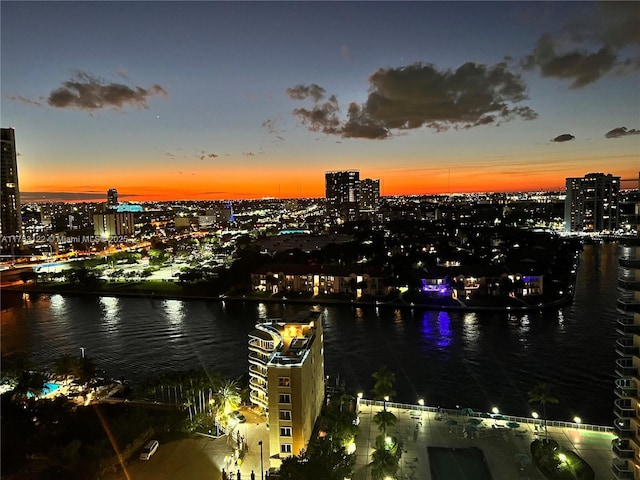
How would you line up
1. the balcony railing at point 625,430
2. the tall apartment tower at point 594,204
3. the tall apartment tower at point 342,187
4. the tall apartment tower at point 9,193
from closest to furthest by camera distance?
the balcony railing at point 625,430
the tall apartment tower at point 9,193
the tall apartment tower at point 594,204
the tall apartment tower at point 342,187

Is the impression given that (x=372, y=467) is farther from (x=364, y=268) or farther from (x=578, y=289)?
(x=578, y=289)

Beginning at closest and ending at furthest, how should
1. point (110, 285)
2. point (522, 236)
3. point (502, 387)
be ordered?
point (502, 387)
point (110, 285)
point (522, 236)

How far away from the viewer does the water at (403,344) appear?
9.83 meters

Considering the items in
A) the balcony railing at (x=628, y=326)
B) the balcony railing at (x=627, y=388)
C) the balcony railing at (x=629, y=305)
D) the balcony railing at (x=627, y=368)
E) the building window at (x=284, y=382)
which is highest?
the balcony railing at (x=629, y=305)

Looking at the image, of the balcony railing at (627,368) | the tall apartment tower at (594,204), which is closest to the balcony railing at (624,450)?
the balcony railing at (627,368)

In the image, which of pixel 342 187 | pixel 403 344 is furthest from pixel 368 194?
pixel 403 344

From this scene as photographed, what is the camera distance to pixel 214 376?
8.40 metres

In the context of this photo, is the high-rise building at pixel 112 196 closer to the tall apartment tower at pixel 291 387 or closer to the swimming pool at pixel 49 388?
the swimming pool at pixel 49 388

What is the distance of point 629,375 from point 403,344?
25.0 feet

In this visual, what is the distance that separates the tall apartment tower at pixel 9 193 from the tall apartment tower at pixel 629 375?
3933 cm

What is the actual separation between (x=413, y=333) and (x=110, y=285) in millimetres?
16193

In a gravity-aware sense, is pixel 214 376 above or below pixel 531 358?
above

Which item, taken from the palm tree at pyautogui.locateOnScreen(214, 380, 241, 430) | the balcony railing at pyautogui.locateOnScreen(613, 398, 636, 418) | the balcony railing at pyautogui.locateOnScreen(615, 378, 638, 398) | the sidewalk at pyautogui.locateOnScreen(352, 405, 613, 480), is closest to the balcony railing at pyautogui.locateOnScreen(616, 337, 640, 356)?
the balcony railing at pyautogui.locateOnScreen(615, 378, 638, 398)

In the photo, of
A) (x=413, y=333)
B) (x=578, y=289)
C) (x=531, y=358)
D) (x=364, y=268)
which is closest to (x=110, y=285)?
(x=364, y=268)
